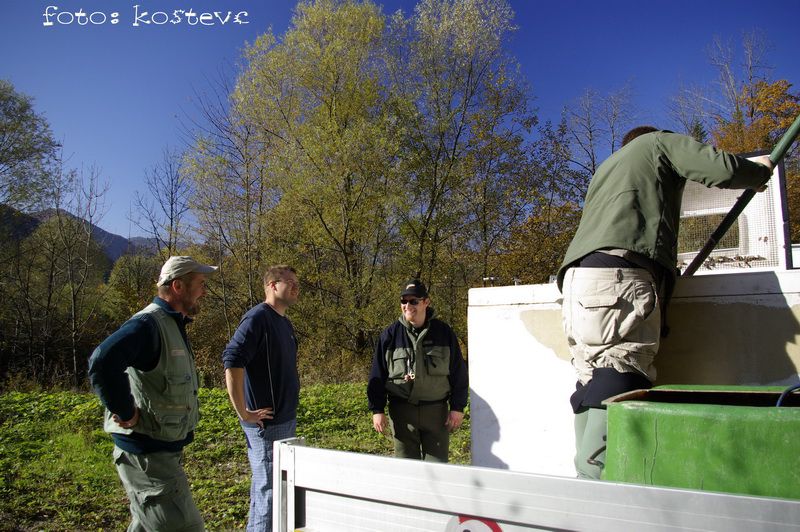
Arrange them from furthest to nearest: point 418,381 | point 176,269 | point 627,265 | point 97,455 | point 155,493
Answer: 1. point 97,455
2. point 418,381
3. point 176,269
4. point 155,493
5. point 627,265

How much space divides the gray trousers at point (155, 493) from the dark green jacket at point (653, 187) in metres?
2.36

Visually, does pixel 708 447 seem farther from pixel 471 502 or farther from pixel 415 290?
pixel 415 290

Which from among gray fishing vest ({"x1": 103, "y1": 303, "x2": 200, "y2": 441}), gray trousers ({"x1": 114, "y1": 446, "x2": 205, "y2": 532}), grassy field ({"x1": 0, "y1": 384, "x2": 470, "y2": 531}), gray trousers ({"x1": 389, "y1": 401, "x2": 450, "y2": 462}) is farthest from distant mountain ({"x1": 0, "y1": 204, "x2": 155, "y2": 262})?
gray trousers ({"x1": 114, "y1": 446, "x2": 205, "y2": 532})

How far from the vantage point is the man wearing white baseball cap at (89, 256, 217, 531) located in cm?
283

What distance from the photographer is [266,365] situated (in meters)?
3.85

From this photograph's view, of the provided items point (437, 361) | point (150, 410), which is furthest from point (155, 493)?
point (437, 361)

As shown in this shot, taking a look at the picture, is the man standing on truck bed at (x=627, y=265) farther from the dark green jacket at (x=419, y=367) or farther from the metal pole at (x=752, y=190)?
the dark green jacket at (x=419, y=367)

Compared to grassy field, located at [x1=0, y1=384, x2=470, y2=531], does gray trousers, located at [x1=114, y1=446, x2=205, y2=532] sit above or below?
above

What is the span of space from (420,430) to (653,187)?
2554mm

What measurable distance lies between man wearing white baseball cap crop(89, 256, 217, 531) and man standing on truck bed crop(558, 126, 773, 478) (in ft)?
7.04

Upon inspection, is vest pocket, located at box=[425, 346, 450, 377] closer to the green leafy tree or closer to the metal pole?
the metal pole

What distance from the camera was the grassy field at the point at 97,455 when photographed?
5.13 meters

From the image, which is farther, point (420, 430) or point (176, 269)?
point (420, 430)

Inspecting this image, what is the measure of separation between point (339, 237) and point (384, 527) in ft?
64.1
